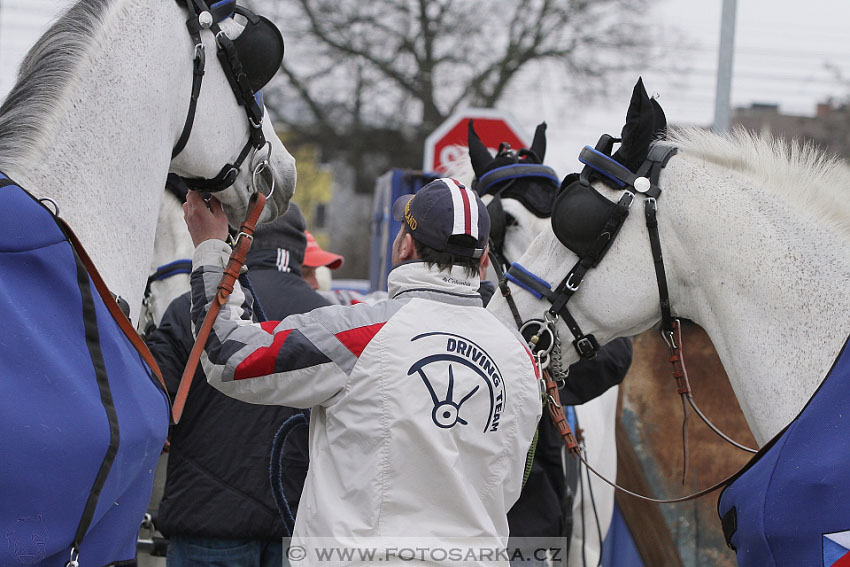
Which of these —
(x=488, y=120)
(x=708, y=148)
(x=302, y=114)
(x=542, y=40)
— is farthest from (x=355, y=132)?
(x=708, y=148)

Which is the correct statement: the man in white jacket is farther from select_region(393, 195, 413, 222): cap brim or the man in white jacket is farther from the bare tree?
the bare tree

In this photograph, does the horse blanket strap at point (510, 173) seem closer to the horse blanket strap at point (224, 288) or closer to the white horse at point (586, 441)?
the white horse at point (586, 441)

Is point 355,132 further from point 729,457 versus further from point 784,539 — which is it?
point 784,539

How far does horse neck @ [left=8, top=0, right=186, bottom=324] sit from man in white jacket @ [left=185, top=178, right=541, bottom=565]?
34 cm

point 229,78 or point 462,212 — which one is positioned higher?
point 229,78

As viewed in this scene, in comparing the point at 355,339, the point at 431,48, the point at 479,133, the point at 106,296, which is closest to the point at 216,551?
the point at 355,339

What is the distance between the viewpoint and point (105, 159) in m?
2.10

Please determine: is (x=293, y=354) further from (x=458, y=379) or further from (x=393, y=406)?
(x=458, y=379)

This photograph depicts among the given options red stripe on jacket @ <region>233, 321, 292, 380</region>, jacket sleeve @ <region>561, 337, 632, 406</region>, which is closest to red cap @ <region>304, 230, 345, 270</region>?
jacket sleeve @ <region>561, 337, 632, 406</region>

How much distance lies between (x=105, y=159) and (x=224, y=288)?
49 cm

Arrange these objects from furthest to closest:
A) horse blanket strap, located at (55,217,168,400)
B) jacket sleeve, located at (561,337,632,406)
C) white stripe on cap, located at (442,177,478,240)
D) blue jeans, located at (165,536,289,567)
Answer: jacket sleeve, located at (561,337,632,406)
blue jeans, located at (165,536,289,567)
white stripe on cap, located at (442,177,478,240)
horse blanket strap, located at (55,217,168,400)

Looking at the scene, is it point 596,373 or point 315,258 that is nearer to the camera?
point 596,373

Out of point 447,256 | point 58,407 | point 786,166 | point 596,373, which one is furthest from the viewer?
point 596,373

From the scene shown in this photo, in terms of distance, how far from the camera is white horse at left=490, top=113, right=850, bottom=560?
2609 millimetres
